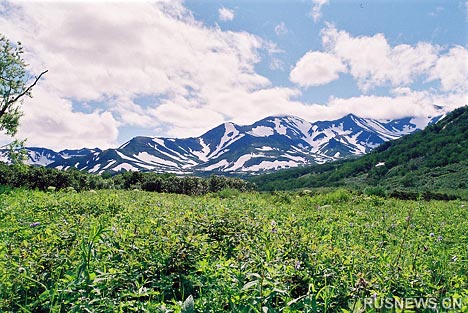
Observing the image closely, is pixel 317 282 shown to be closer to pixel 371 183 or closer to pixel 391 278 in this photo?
pixel 391 278

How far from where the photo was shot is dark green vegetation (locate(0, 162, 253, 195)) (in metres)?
29.3

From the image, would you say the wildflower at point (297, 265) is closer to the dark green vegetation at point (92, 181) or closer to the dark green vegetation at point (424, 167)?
the dark green vegetation at point (92, 181)

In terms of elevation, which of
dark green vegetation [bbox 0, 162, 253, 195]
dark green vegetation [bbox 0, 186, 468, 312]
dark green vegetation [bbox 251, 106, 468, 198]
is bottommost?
dark green vegetation [bbox 0, 186, 468, 312]

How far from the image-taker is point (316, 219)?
916 cm

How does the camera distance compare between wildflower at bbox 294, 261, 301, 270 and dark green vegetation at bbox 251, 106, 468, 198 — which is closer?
wildflower at bbox 294, 261, 301, 270

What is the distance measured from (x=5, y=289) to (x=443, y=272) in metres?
4.97

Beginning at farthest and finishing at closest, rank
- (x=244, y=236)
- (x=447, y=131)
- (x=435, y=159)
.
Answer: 1. (x=447, y=131)
2. (x=435, y=159)
3. (x=244, y=236)

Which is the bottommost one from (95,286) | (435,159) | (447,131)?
(95,286)

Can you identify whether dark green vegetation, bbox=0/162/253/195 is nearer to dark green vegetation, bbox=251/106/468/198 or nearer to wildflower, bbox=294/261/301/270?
wildflower, bbox=294/261/301/270

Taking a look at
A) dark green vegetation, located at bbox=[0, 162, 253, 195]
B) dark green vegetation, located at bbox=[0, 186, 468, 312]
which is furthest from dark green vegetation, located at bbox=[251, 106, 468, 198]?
dark green vegetation, located at bbox=[0, 186, 468, 312]

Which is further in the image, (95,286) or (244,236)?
(244,236)

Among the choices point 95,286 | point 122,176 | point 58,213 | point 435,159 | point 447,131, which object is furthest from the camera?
point 447,131

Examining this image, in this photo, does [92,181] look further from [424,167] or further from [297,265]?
[424,167]

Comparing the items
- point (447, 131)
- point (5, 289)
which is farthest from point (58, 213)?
point (447, 131)
